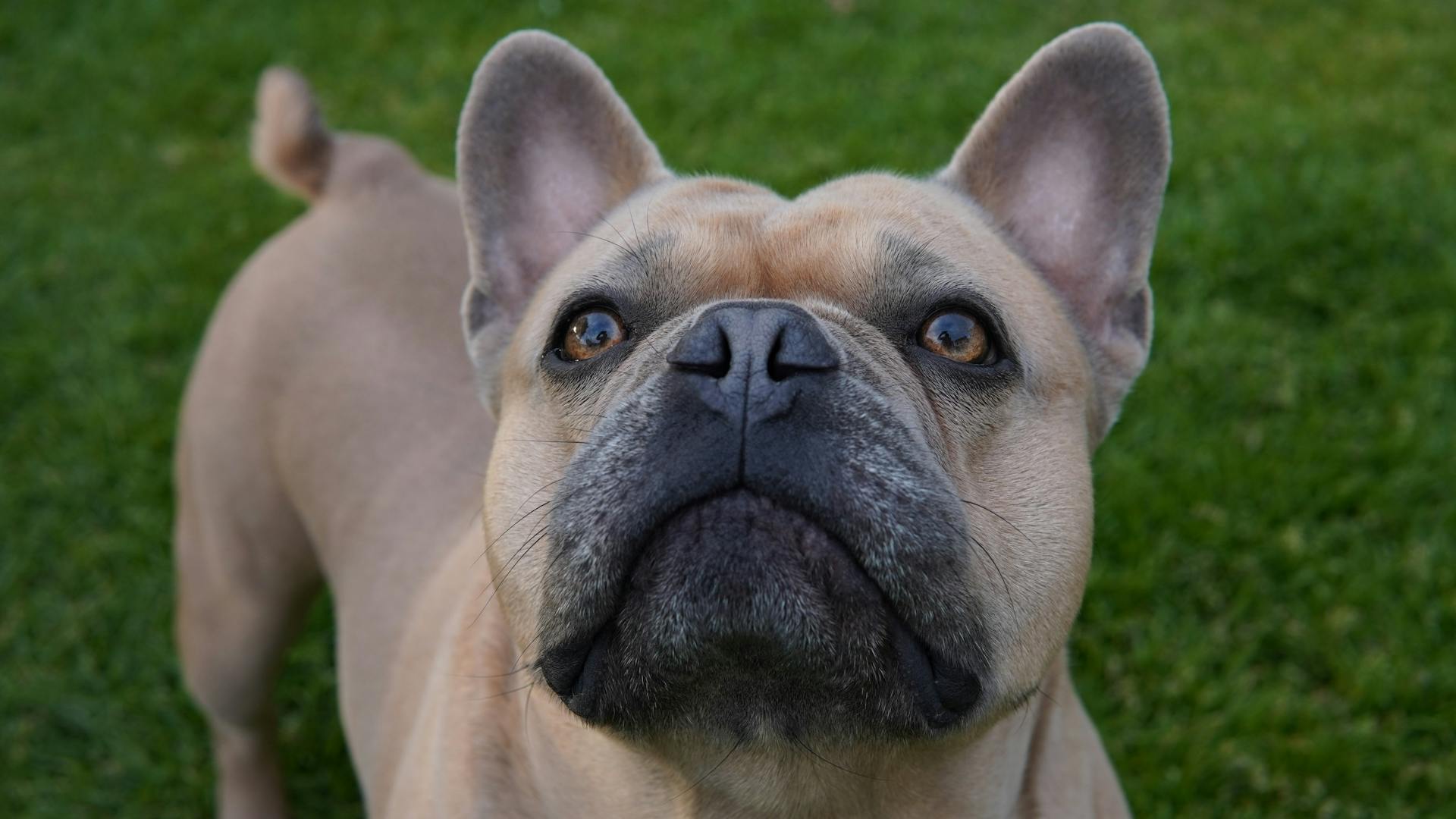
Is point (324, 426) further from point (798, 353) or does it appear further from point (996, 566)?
point (996, 566)

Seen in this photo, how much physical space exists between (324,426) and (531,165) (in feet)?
3.69

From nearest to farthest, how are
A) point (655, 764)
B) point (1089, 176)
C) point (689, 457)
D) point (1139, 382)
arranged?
1. point (689, 457)
2. point (655, 764)
3. point (1089, 176)
4. point (1139, 382)

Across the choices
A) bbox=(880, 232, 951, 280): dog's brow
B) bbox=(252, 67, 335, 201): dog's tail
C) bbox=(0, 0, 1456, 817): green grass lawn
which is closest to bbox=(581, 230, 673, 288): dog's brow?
bbox=(880, 232, 951, 280): dog's brow

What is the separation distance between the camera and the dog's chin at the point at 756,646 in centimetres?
196

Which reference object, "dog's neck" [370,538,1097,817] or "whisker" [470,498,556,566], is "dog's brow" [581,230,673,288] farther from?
"dog's neck" [370,538,1097,817]

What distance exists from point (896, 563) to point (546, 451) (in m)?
0.82

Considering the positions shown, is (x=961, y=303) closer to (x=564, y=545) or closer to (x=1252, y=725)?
(x=564, y=545)

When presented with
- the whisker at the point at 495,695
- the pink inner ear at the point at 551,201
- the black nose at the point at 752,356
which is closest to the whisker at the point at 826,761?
the black nose at the point at 752,356

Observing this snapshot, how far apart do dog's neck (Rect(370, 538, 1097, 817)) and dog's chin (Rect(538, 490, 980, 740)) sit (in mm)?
125

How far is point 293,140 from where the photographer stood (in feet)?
14.2

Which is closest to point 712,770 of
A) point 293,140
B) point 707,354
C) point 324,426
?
point 707,354

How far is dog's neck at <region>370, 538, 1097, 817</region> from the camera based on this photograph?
2346mm

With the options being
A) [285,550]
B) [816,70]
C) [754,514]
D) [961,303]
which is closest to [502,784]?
[754,514]

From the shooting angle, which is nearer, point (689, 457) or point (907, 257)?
point (689, 457)
